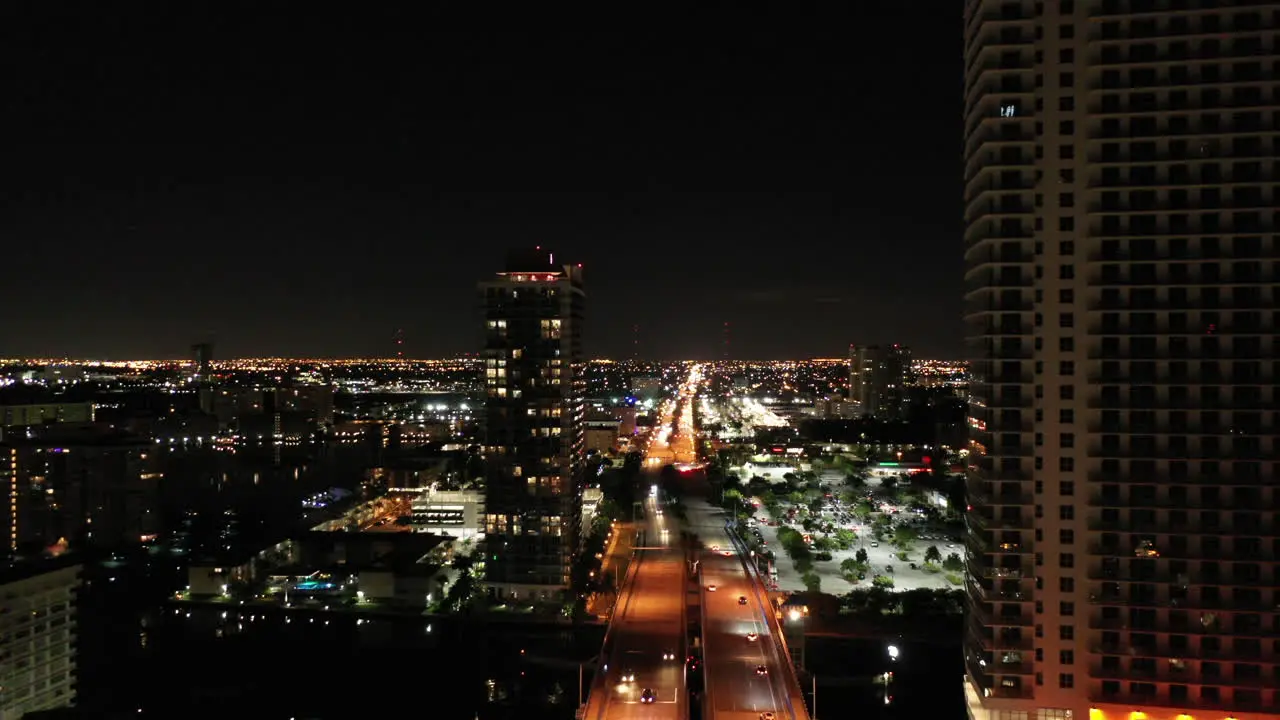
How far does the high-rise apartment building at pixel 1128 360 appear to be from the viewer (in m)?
12.7

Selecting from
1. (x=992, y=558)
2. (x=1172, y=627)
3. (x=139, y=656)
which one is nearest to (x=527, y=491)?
(x=139, y=656)

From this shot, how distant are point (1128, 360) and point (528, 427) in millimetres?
14636

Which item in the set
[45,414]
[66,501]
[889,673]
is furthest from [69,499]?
[889,673]

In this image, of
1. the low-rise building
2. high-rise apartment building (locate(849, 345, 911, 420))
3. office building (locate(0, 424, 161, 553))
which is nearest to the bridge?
the low-rise building

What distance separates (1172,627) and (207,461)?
45978 mm

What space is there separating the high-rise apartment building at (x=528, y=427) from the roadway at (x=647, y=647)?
266 centimetres

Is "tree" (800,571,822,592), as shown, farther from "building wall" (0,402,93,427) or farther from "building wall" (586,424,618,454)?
"building wall" (0,402,93,427)

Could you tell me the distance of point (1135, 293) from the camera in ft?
43.0

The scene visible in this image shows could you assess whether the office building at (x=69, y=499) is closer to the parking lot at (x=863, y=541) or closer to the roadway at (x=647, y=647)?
the roadway at (x=647, y=647)

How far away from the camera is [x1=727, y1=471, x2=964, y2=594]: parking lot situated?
989 inches

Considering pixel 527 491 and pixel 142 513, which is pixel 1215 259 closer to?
pixel 527 491

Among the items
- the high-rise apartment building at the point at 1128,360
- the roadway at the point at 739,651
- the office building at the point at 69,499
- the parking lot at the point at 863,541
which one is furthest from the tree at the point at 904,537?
the office building at the point at 69,499

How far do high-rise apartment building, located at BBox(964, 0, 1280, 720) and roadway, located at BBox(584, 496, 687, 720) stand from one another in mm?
5384

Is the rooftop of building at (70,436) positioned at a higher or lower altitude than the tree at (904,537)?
higher
